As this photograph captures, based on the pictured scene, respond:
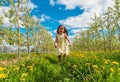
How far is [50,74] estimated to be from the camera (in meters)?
8.81

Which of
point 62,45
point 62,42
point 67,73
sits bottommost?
point 67,73

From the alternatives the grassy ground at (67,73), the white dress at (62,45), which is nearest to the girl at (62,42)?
the white dress at (62,45)

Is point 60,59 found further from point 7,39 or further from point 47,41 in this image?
point 47,41

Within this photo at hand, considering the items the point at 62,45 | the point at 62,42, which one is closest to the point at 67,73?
the point at 62,45

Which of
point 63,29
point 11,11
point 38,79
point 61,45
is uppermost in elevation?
point 11,11

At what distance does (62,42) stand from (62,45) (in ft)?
0.63

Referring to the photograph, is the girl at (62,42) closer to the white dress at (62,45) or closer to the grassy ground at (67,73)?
the white dress at (62,45)

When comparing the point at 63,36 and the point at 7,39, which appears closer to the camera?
the point at 7,39

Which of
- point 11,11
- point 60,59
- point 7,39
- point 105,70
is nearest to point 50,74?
point 105,70

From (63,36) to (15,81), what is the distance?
29.2ft

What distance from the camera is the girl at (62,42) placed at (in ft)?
45.5

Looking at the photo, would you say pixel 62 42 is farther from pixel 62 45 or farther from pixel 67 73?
pixel 67 73

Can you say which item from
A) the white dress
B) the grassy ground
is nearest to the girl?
the white dress

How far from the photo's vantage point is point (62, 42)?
14.2m
